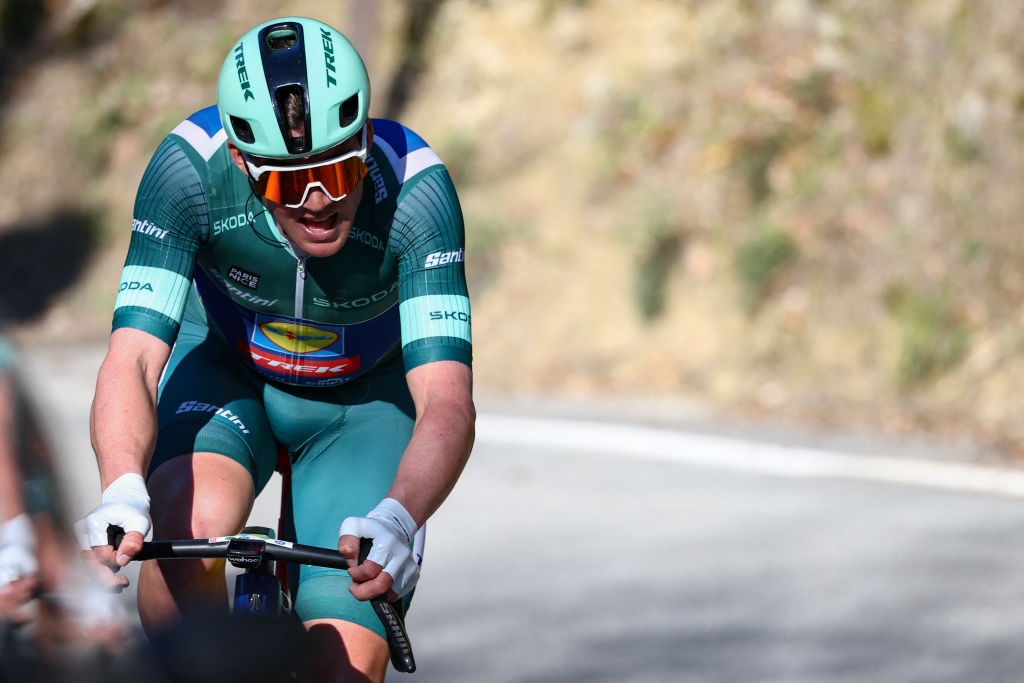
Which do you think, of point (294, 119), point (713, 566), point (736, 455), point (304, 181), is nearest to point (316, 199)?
point (304, 181)

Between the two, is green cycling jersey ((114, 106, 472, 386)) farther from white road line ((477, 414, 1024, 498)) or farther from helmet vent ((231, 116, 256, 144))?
white road line ((477, 414, 1024, 498))

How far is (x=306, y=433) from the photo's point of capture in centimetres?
367

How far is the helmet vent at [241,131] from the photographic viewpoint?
304 centimetres

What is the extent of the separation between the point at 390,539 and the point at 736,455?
7811 mm

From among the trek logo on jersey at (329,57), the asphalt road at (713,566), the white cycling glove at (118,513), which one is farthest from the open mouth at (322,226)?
the asphalt road at (713,566)

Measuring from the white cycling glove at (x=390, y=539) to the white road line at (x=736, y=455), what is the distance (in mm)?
6922

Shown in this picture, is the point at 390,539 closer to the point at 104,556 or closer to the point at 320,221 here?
the point at 104,556

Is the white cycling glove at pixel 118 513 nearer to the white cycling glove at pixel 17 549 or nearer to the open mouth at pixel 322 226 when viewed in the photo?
the white cycling glove at pixel 17 549

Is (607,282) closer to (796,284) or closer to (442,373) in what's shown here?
(796,284)

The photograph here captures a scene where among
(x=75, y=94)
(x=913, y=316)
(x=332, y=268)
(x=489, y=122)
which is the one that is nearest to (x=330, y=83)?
(x=332, y=268)

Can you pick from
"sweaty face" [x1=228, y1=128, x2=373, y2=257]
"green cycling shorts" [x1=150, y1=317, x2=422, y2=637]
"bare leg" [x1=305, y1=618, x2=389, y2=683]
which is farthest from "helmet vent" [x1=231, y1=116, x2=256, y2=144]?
"bare leg" [x1=305, y1=618, x2=389, y2=683]

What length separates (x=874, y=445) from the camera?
10.4 metres

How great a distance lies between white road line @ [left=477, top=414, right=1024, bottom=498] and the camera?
9.17m

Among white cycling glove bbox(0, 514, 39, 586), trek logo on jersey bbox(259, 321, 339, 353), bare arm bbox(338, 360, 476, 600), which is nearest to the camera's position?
white cycling glove bbox(0, 514, 39, 586)
